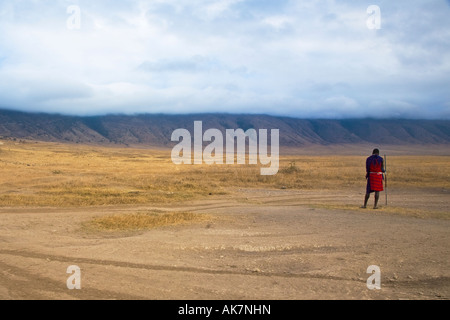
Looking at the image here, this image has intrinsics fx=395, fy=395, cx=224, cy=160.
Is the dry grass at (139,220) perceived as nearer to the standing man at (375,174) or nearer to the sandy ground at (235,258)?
the sandy ground at (235,258)

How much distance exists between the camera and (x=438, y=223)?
11734 millimetres

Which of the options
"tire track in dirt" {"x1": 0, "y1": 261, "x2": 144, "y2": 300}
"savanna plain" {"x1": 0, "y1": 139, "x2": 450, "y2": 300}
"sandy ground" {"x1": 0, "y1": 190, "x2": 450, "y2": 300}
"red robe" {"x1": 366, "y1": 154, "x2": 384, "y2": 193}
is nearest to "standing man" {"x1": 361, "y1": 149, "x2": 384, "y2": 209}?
"red robe" {"x1": 366, "y1": 154, "x2": 384, "y2": 193}

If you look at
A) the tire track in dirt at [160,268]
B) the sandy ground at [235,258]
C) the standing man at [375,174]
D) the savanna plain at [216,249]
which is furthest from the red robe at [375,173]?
the tire track in dirt at [160,268]

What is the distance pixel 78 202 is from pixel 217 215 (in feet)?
21.1

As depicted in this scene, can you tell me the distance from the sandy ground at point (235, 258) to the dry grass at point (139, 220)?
0.50 meters

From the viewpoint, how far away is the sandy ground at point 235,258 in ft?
20.1

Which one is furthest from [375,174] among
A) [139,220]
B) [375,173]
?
[139,220]

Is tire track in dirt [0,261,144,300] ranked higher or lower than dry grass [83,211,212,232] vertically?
lower

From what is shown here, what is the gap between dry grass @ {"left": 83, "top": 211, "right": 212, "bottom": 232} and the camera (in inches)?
450

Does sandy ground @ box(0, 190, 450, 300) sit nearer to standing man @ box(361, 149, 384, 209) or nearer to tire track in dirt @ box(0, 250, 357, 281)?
tire track in dirt @ box(0, 250, 357, 281)

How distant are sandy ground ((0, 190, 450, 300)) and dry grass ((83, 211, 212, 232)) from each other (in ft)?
1.65

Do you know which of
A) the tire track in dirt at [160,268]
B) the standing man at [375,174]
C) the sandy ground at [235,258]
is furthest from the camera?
the standing man at [375,174]

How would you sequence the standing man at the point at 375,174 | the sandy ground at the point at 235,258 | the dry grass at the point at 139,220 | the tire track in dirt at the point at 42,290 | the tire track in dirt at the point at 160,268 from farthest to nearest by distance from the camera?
the standing man at the point at 375,174 → the dry grass at the point at 139,220 → the tire track in dirt at the point at 160,268 → the sandy ground at the point at 235,258 → the tire track in dirt at the point at 42,290
